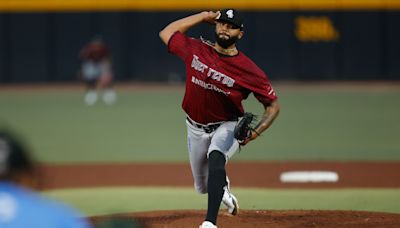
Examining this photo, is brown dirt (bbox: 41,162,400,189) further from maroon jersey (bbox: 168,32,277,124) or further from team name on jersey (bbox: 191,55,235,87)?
team name on jersey (bbox: 191,55,235,87)

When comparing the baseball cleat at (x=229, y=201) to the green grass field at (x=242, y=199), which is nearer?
the baseball cleat at (x=229, y=201)

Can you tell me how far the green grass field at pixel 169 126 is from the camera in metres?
16.5

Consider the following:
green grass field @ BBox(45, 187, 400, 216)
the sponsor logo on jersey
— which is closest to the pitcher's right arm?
the sponsor logo on jersey

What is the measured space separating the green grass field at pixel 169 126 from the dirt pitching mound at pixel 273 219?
22.2ft

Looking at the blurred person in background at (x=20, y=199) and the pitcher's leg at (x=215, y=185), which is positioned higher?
the blurred person in background at (x=20, y=199)

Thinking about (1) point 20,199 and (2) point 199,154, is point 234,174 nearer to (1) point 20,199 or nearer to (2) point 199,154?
(2) point 199,154

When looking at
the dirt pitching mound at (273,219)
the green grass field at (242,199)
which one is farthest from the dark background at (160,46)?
the dirt pitching mound at (273,219)

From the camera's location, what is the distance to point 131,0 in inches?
1169

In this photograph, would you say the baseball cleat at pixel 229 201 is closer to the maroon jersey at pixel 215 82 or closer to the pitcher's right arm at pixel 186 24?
the maroon jersey at pixel 215 82

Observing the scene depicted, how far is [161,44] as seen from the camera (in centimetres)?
3031

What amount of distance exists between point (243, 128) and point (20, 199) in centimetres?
459

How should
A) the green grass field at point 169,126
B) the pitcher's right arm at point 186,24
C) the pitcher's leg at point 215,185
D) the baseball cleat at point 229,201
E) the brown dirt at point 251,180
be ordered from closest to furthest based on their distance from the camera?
the pitcher's leg at point 215,185, the pitcher's right arm at point 186,24, the baseball cleat at point 229,201, the brown dirt at point 251,180, the green grass field at point 169,126

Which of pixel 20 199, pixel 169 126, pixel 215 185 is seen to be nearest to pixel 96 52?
pixel 169 126

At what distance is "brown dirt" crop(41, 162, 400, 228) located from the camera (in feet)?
27.3
